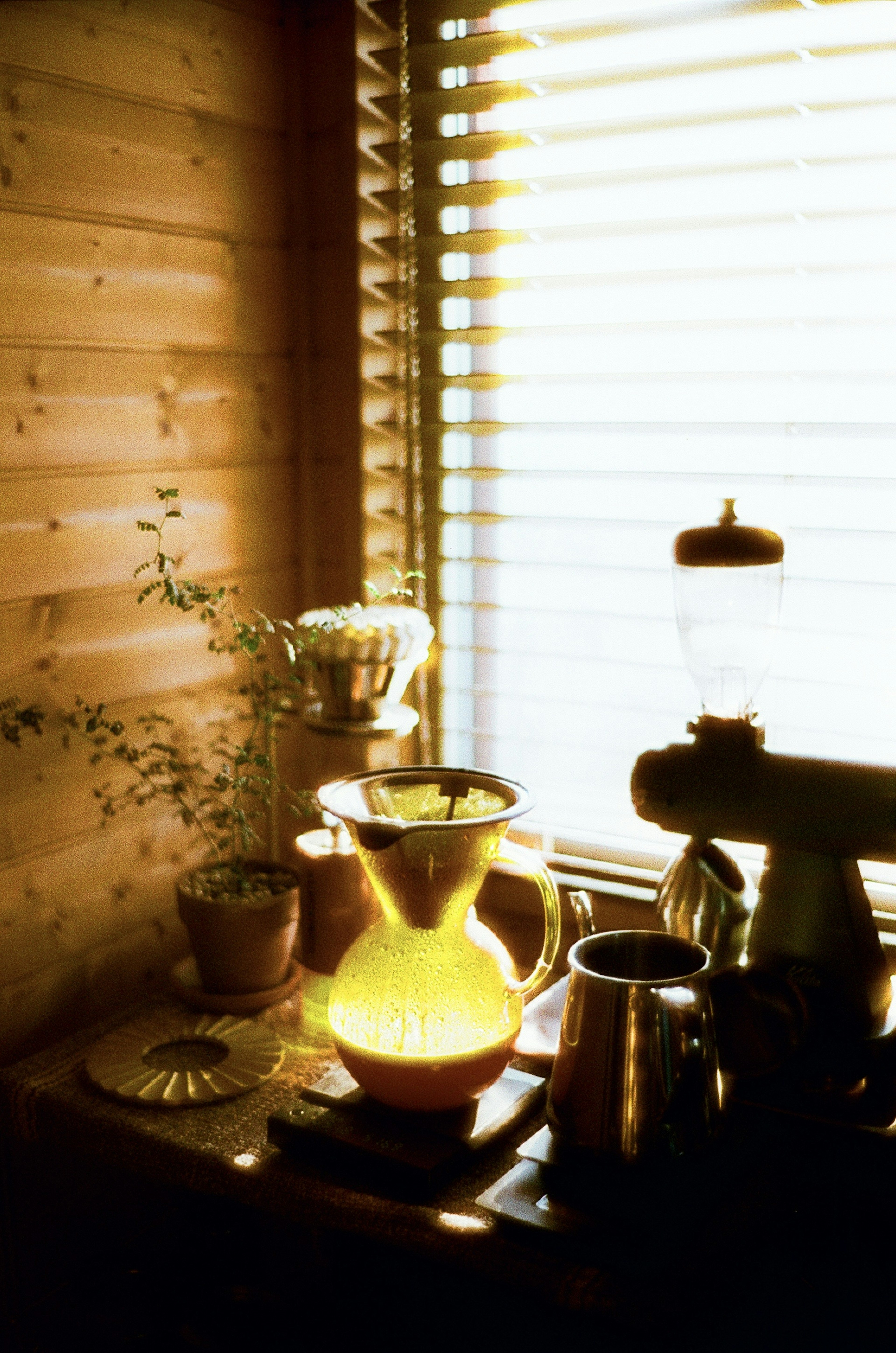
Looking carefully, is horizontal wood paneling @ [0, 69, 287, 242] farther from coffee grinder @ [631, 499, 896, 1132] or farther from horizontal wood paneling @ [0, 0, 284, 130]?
coffee grinder @ [631, 499, 896, 1132]

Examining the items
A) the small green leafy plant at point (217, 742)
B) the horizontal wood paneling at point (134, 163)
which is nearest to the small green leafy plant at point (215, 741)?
the small green leafy plant at point (217, 742)

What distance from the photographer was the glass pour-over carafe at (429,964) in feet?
3.62

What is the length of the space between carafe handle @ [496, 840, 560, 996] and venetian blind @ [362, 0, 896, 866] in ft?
1.15

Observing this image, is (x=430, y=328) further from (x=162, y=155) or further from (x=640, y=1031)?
(x=640, y=1031)

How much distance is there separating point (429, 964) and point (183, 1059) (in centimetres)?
38

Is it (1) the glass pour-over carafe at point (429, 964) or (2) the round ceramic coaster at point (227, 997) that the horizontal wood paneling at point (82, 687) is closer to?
(2) the round ceramic coaster at point (227, 997)

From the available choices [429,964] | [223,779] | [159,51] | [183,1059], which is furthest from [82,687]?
[159,51]

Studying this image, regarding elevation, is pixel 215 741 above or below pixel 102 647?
below

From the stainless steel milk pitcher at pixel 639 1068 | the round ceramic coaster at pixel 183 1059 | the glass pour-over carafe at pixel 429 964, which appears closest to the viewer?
the stainless steel milk pitcher at pixel 639 1068

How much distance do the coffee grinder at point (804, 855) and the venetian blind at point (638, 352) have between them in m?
0.24

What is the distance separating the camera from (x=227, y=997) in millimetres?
1454

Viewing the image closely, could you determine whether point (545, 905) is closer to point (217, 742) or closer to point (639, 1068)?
point (639, 1068)

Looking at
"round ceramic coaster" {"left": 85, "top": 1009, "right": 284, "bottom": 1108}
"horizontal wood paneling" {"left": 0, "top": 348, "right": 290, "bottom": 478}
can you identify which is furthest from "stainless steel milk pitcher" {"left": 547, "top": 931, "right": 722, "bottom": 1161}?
"horizontal wood paneling" {"left": 0, "top": 348, "right": 290, "bottom": 478}

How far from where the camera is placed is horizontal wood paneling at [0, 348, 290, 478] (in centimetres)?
137
